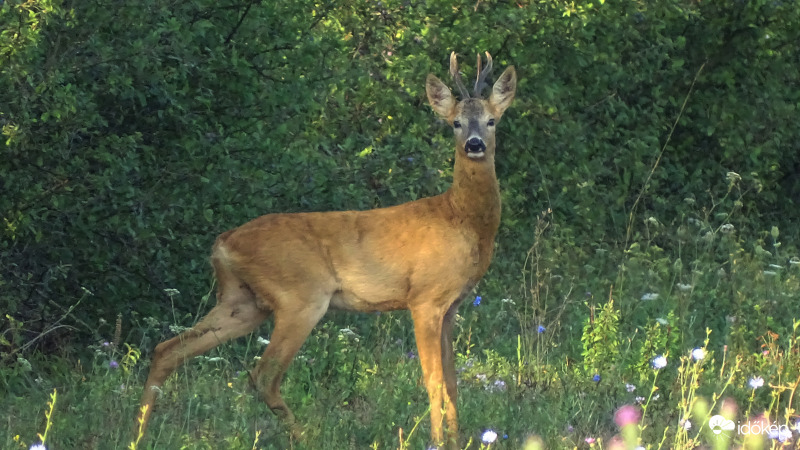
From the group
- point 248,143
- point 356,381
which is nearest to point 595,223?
point 248,143

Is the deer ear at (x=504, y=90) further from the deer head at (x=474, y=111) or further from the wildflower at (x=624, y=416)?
the wildflower at (x=624, y=416)

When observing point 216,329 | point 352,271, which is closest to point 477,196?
point 352,271

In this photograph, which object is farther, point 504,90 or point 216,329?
point 504,90

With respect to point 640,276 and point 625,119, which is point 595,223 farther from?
point 640,276

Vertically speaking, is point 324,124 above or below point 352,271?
below

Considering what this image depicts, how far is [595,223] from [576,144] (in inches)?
27.4

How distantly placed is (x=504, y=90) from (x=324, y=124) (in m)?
2.76

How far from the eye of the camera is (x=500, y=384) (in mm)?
6273

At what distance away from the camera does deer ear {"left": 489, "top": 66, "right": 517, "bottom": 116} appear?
671 centimetres

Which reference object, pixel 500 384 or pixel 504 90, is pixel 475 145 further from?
pixel 500 384

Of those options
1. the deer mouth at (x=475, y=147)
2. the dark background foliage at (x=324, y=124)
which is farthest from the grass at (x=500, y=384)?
the deer mouth at (x=475, y=147)

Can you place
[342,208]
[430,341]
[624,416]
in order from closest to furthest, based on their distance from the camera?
[624,416], [430,341], [342,208]
